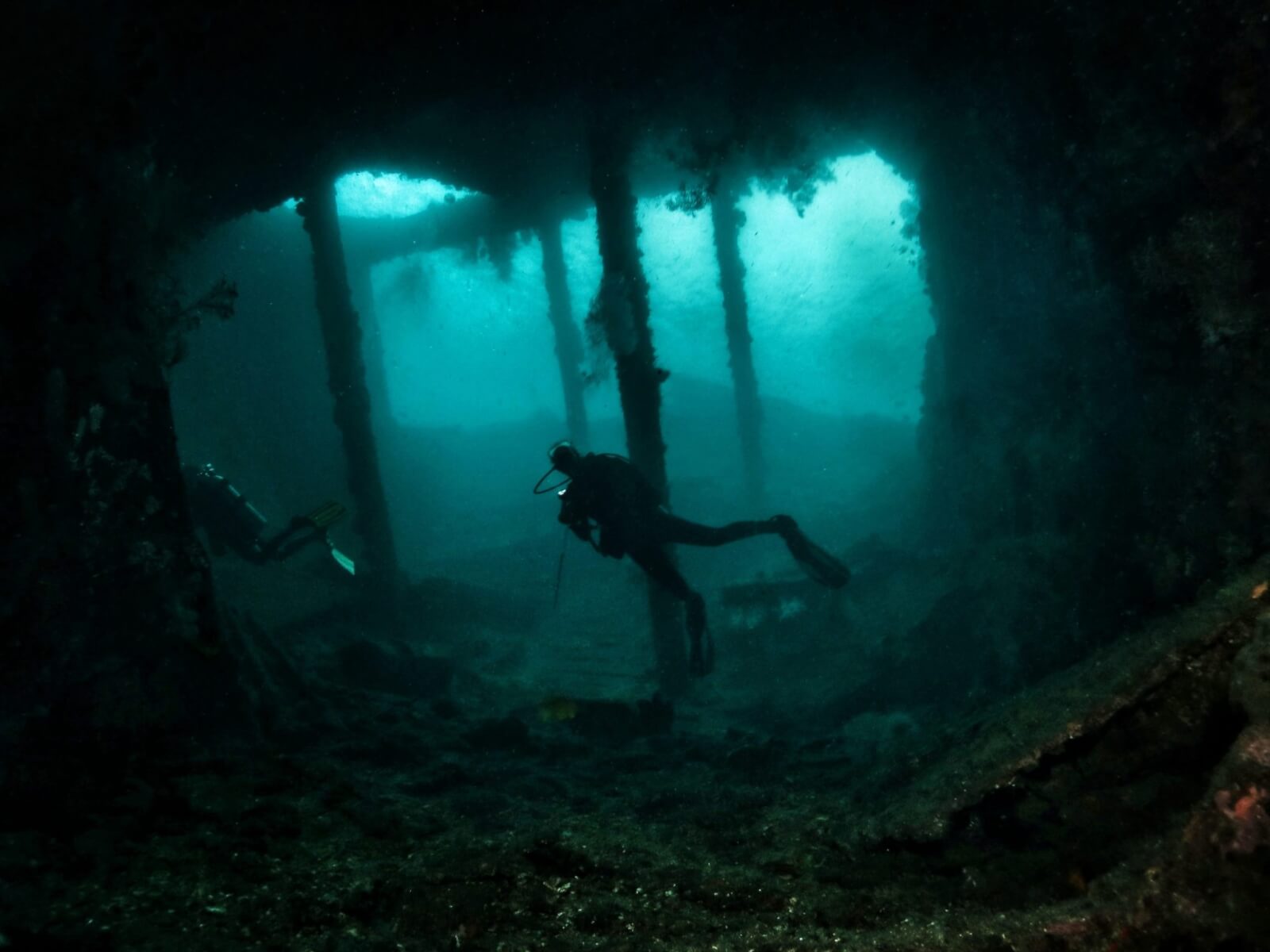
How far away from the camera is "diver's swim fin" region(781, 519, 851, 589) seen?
21.9 feet

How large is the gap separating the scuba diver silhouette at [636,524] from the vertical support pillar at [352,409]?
487 cm

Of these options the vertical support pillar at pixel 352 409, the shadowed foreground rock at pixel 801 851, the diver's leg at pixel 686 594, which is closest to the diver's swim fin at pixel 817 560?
the diver's leg at pixel 686 594

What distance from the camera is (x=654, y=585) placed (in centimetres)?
788

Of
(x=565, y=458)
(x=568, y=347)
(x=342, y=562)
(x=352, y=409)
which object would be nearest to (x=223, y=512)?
(x=342, y=562)

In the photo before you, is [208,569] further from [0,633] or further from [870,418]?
[870,418]

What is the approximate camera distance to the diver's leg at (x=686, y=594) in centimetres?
648

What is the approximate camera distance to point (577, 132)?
9.41m

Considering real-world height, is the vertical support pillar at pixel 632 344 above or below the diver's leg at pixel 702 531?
above

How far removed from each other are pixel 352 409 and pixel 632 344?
16.5 ft

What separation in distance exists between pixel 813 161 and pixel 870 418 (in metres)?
18.9

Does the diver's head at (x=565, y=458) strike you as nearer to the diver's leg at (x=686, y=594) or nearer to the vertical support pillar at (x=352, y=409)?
the diver's leg at (x=686, y=594)

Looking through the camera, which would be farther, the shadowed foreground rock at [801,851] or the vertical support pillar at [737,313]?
the vertical support pillar at [737,313]

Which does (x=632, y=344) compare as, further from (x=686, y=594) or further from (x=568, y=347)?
(x=568, y=347)

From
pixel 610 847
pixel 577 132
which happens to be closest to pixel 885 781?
pixel 610 847
